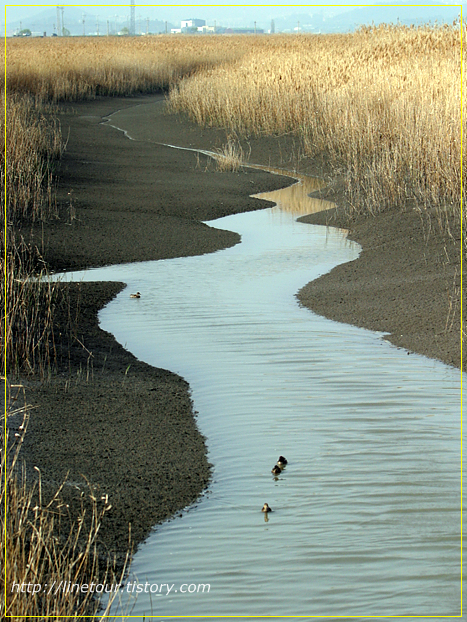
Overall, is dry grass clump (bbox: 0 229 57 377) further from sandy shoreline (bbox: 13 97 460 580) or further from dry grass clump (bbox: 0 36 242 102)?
dry grass clump (bbox: 0 36 242 102)

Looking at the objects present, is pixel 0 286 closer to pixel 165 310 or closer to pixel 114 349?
pixel 114 349

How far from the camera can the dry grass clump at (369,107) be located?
12039 mm

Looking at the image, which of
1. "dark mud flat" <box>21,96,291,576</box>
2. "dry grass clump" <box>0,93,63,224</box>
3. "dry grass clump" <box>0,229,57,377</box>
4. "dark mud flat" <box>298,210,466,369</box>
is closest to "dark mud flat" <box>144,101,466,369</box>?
"dark mud flat" <box>298,210,466,369</box>

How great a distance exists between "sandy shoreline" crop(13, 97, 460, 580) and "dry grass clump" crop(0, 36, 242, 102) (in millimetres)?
10257

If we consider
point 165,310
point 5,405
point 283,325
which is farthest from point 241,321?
point 5,405

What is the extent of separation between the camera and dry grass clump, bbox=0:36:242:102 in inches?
1101

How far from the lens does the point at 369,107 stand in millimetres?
15758

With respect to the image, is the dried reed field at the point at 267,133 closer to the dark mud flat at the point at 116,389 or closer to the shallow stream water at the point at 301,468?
the dark mud flat at the point at 116,389

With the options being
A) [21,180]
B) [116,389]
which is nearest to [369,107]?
[21,180]

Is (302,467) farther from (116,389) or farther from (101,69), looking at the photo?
(101,69)

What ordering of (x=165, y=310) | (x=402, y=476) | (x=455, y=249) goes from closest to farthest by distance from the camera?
(x=402, y=476)
(x=165, y=310)
(x=455, y=249)

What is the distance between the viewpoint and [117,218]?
12445mm

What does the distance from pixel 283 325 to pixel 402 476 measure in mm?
3148

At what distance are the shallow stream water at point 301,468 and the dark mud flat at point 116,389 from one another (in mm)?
174
